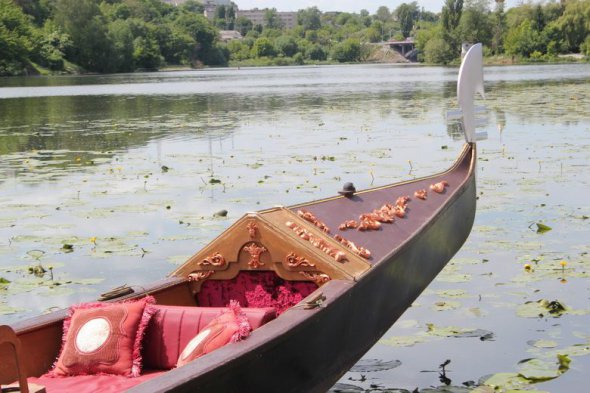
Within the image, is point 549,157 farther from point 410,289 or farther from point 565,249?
point 410,289

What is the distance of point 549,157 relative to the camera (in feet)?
51.5

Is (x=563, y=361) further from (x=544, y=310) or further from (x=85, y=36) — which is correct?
(x=85, y=36)

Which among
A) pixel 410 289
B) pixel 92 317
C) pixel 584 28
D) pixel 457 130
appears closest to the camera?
pixel 92 317

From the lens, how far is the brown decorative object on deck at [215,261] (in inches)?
221

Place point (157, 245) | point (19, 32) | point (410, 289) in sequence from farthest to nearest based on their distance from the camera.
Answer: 1. point (19, 32)
2. point (157, 245)
3. point (410, 289)

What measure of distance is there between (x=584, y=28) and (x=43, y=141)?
288ft

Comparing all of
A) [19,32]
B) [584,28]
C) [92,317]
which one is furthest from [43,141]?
[584,28]

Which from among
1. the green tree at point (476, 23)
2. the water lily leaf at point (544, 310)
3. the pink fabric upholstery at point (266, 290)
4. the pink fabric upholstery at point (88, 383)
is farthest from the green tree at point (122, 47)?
the pink fabric upholstery at point (88, 383)

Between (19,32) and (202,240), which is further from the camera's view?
(19,32)

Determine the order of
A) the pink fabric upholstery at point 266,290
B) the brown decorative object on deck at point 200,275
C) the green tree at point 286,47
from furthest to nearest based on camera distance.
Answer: the green tree at point 286,47, the brown decorative object on deck at point 200,275, the pink fabric upholstery at point 266,290

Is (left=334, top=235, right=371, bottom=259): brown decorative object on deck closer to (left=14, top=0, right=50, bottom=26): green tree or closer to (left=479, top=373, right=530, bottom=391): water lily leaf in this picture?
(left=479, top=373, right=530, bottom=391): water lily leaf

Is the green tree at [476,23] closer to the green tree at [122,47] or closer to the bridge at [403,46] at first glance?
the green tree at [122,47]

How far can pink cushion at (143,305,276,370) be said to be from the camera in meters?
4.96

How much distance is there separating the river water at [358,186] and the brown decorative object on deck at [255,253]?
99cm
